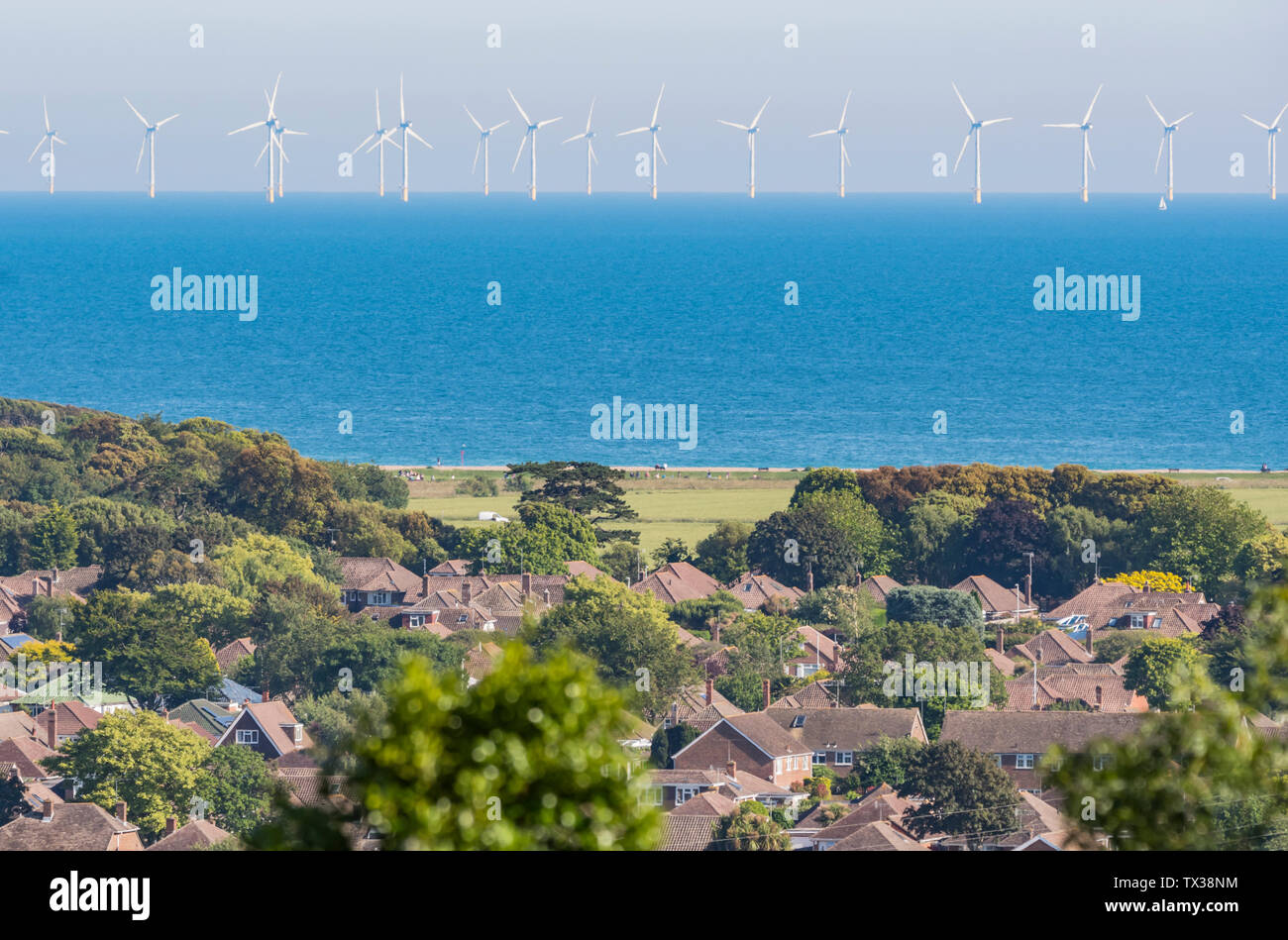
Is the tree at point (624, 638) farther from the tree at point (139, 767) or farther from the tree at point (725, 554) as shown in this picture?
the tree at point (725, 554)

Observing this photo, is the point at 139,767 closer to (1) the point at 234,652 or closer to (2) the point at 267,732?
(2) the point at 267,732

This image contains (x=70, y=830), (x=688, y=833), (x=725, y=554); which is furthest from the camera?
(x=725, y=554)

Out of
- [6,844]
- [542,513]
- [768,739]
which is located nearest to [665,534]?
[542,513]

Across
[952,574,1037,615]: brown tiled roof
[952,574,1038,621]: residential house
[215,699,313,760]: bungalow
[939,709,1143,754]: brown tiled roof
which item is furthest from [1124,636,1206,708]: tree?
[215,699,313,760]: bungalow

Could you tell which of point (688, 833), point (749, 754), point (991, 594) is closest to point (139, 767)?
point (688, 833)

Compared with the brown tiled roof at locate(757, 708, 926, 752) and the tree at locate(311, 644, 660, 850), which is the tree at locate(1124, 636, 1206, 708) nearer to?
the brown tiled roof at locate(757, 708, 926, 752)

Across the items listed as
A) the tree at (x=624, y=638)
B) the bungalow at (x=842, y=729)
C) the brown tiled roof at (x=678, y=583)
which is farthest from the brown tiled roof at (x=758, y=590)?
the bungalow at (x=842, y=729)

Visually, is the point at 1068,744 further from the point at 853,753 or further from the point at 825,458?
the point at 825,458
